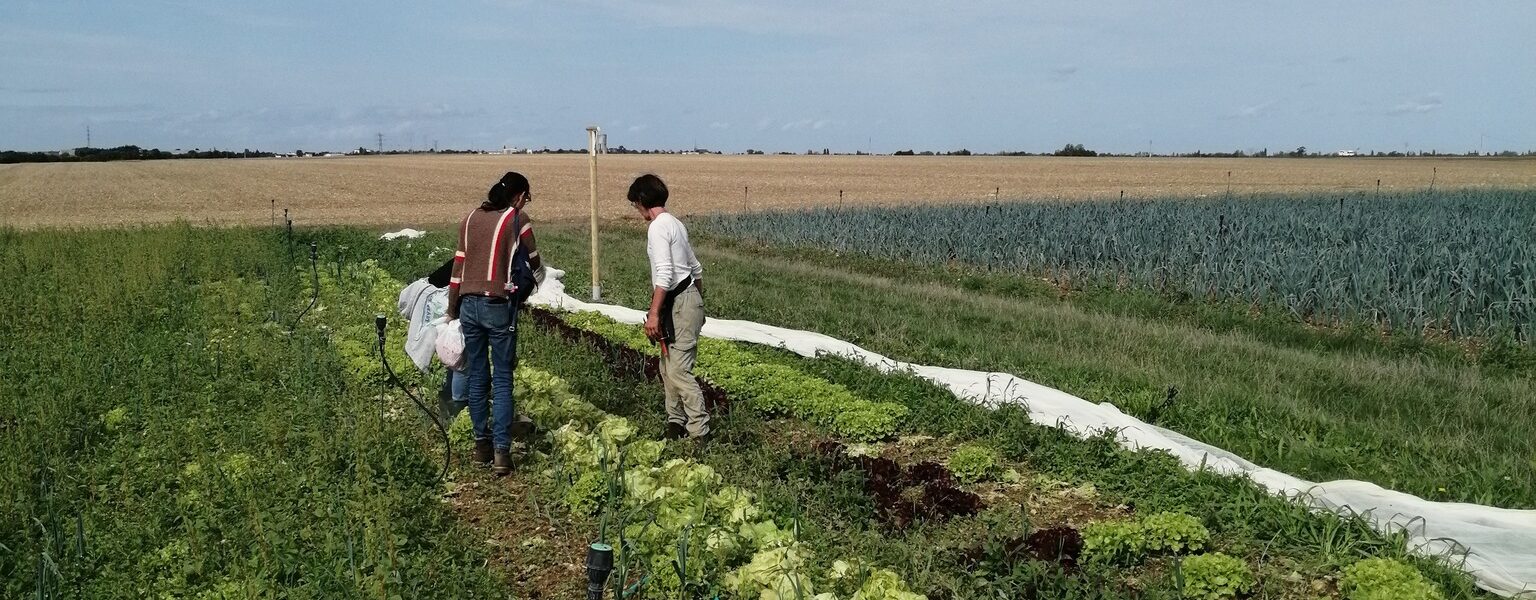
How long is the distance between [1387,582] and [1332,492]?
126 cm

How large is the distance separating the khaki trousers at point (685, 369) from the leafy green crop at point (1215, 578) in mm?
2974

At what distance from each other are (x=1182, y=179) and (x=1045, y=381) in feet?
192

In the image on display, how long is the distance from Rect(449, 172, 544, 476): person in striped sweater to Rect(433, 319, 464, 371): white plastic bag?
0.08m

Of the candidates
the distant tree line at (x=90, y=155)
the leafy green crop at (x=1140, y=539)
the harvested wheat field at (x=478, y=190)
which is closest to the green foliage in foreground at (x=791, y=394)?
the leafy green crop at (x=1140, y=539)

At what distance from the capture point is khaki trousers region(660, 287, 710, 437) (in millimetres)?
6027

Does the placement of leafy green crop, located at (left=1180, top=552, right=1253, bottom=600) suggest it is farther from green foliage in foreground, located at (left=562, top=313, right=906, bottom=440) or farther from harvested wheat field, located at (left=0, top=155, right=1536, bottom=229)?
harvested wheat field, located at (left=0, top=155, right=1536, bottom=229)

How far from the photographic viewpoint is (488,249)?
18.4 ft

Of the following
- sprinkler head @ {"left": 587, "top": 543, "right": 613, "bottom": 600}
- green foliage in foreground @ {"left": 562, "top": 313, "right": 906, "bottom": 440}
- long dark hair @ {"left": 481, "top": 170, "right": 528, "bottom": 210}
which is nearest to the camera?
sprinkler head @ {"left": 587, "top": 543, "right": 613, "bottom": 600}

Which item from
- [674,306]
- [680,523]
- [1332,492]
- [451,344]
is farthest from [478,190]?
[1332,492]

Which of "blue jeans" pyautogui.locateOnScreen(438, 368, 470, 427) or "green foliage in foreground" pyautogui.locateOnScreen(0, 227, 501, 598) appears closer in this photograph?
"green foliage in foreground" pyautogui.locateOnScreen(0, 227, 501, 598)

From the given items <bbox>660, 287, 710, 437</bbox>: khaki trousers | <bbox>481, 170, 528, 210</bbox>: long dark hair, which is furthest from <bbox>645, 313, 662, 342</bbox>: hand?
<bbox>481, 170, 528, 210</bbox>: long dark hair

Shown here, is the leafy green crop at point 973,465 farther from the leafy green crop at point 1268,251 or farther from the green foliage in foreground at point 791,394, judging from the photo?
the leafy green crop at point 1268,251

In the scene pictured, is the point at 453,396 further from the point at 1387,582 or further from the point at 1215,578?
the point at 1387,582

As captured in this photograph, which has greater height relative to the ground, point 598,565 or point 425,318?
point 425,318
